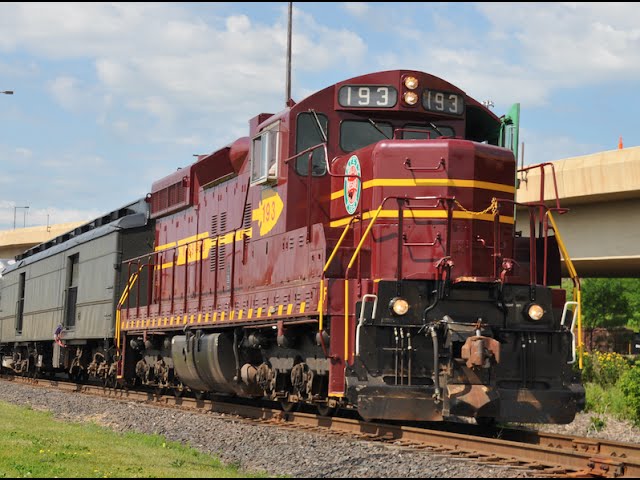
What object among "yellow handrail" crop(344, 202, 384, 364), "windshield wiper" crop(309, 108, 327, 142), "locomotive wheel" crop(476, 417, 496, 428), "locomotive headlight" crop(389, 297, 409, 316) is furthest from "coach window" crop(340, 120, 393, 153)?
"locomotive wheel" crop(476, 417, 496, 428)

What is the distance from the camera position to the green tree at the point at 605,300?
60.5 metres

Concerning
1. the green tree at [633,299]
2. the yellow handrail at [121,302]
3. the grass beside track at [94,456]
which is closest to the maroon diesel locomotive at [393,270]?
the grass beside track at [94,456]

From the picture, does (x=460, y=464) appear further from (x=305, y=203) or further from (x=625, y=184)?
(x=625, y=184)

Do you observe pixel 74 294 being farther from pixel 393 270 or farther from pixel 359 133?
pixel 393 270

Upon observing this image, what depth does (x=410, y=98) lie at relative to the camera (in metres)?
11.9

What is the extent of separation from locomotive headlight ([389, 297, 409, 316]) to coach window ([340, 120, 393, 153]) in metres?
2.68

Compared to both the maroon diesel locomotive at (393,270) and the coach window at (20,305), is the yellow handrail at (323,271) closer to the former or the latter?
the maroon diesel locomotive at (393,270)

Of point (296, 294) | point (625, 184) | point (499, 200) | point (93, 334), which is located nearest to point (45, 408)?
→ point (93, 334)

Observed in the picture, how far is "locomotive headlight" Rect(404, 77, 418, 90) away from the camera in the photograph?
11.9m

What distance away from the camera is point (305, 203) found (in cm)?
1220

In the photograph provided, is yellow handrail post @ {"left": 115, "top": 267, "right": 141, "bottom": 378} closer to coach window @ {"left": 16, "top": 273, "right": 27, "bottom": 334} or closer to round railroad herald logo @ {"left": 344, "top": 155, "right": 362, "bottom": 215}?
round railroad herald logo @ {"left": 344, "top": 155, "right": 362, "bottom": 215}

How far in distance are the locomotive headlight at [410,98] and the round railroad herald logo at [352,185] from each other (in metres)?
1.10

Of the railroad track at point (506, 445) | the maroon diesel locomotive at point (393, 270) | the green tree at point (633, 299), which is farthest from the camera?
the green tree at point (633, 299)

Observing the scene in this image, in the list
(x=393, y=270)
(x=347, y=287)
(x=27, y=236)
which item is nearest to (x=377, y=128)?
(x=393, y=270)
